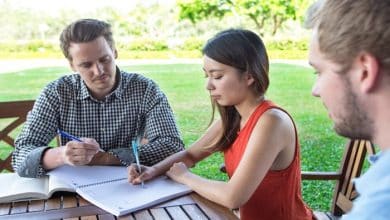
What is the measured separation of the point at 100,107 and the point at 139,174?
500mm

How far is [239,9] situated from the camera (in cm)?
573

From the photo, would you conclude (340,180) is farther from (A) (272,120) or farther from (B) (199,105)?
(B) (199,105)

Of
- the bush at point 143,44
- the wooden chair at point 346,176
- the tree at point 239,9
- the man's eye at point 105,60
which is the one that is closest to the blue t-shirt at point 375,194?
the man's eye at point 105,60

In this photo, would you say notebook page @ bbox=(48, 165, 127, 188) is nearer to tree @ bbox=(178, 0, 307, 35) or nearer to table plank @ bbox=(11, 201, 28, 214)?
table plank @ bbox=(11, 201, 28, 214)

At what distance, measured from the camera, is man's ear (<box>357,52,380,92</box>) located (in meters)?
0.74

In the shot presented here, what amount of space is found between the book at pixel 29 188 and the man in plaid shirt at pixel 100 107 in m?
0.19

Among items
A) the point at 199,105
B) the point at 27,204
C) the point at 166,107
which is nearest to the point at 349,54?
the point at 27,204

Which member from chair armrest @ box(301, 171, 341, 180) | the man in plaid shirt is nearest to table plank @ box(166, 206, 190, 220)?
the man in plaid shirt

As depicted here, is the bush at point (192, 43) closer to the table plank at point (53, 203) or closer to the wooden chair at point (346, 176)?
the wooden chair at point (346, 176)

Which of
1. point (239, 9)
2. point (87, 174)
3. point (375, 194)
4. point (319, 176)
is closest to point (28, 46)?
point (239, 9)

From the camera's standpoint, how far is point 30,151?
1695mm

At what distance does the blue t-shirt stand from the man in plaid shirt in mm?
1142

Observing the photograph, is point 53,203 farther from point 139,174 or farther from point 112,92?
point 112,92

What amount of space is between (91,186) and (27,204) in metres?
0.18
